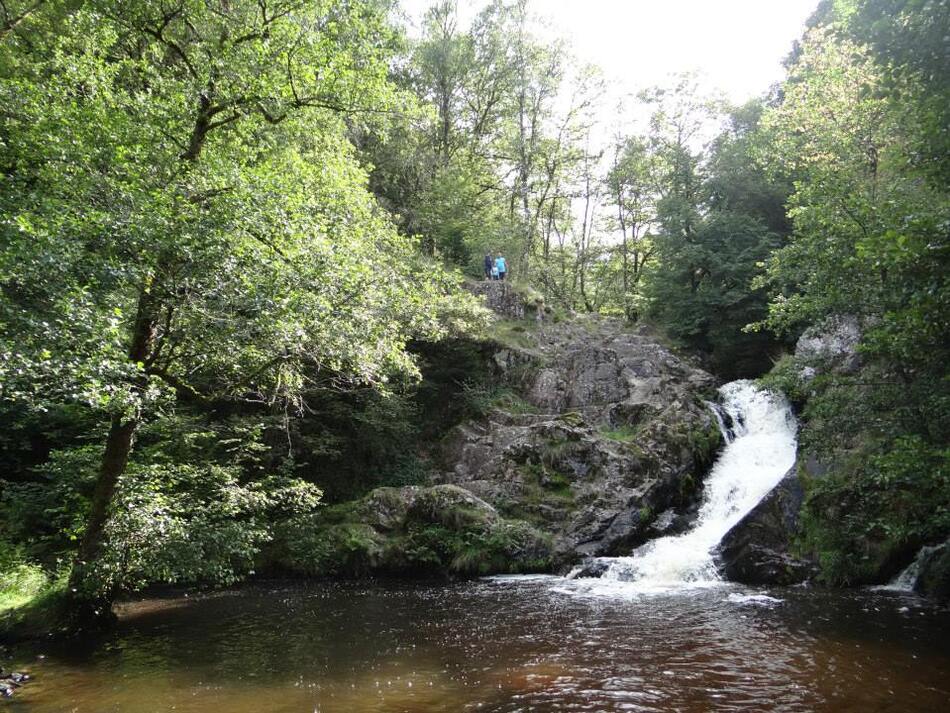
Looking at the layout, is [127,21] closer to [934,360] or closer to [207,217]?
[207,217]

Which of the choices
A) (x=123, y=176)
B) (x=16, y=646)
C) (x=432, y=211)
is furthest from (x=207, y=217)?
(x=432, y=211)

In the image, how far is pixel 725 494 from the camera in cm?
1714

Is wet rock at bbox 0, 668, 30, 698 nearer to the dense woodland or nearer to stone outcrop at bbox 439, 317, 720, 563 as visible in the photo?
the dense woodland

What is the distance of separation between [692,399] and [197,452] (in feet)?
55.9

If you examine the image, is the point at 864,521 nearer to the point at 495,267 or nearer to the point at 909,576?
the point at 909,576

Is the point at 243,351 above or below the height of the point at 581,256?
below

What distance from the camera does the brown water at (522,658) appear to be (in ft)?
22.4

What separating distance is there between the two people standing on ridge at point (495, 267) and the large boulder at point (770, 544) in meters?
16.9

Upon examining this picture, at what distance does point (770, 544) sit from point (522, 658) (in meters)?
8.74

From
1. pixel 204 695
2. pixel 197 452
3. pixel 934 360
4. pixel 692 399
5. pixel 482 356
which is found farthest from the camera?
pixel 482 356

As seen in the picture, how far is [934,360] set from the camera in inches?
403

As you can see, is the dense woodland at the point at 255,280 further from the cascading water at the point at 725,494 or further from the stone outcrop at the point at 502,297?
A: the stone outcrop at the point at 502,297

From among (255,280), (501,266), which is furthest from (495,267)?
(255,280)

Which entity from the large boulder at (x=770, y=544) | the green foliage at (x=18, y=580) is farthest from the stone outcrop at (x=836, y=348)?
the green foliage at (x=18, y=580)
